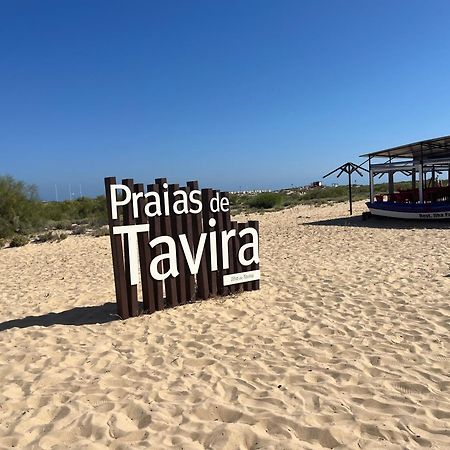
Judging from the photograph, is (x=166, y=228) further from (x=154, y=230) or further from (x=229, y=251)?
(x=229, y=251)

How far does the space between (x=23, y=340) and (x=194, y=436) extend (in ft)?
10.6

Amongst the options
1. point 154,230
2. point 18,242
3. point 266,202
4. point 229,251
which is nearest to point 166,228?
point 154,230

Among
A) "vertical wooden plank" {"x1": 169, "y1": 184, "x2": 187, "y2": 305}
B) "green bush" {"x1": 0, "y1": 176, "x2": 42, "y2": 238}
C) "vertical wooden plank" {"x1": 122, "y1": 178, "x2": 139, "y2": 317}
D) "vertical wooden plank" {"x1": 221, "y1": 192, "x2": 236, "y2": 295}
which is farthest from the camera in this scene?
"green bush" {"x1": 0, "y1": 176, "x2": 42, "y2": 238}

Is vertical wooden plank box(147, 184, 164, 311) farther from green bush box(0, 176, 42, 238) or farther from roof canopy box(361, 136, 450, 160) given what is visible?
green bush box(0, 176, 42, 238)

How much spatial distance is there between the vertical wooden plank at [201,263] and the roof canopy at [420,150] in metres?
13.4

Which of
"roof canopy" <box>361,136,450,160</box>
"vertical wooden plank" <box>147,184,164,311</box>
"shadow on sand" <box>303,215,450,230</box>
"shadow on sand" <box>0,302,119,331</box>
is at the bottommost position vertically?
"shadow on sand" <box>0,302,119,331</box>

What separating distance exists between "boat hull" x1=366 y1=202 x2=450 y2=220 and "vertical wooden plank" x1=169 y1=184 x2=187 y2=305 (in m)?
13.8

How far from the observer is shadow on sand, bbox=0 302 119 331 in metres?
6.05

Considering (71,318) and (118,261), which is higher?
(118,261)

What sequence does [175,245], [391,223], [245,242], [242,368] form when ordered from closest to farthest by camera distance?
[242,368] → [175,245] → [245,242] → [391,223]

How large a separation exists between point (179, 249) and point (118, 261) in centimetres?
101

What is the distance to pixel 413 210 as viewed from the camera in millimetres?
17609

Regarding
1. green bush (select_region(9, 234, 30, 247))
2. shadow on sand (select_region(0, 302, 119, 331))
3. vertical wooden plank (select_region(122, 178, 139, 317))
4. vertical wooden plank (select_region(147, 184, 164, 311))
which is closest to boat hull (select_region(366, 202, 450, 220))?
vertical wooden plank (select_region(147, 184, 164, 311))

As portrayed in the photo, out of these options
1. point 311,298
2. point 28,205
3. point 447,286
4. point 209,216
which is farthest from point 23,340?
point 28,205
